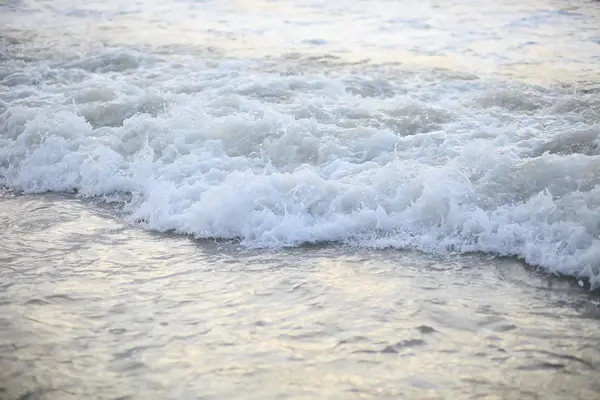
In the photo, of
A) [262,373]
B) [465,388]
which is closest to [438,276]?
[465,388]

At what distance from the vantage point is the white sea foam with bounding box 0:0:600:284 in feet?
15.9

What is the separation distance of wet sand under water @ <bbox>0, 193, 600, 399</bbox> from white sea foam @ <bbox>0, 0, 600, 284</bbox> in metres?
0.27

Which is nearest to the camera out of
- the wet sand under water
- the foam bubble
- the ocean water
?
the wet sand under water

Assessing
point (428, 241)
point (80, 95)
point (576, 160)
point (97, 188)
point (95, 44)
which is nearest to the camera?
point (428, 241)

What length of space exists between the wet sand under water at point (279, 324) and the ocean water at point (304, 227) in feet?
0.05

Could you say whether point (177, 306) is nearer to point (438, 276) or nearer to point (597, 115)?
point (438, 276)

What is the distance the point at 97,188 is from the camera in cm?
597

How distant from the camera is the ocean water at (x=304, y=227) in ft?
11.2

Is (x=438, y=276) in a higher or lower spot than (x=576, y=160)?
lower

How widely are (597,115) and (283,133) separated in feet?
9.59

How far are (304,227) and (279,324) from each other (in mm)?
1273

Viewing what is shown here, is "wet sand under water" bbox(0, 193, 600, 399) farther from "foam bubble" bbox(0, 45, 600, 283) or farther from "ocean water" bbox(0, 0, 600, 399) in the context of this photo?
"foam bubble" bbox(0, 45, 600, 283)

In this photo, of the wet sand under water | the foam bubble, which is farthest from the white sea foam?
the wet sand under water

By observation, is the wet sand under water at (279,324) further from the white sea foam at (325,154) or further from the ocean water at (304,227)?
the white sea foam at (325,154)
